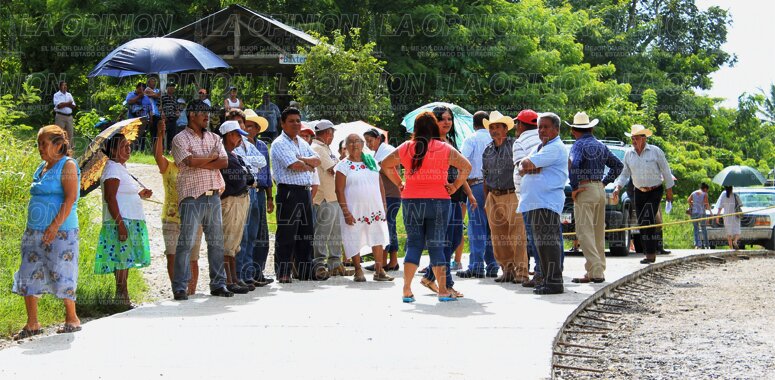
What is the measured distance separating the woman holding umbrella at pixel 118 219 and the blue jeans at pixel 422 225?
2655mm

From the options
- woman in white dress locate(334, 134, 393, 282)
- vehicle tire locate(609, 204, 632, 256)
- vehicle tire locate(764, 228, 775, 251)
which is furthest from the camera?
vehicle tire locate(764, 228, 775, 251)

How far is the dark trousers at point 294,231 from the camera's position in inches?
495

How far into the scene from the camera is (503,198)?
1259 cm

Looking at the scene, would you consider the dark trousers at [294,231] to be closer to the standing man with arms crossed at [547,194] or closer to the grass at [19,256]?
the grass at [19,256]

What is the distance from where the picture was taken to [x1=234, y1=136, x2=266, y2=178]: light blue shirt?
11.9 meters

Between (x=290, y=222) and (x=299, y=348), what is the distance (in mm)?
4755

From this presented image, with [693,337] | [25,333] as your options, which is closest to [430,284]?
[693,337]

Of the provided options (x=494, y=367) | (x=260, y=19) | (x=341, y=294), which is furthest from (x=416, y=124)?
(x=260, y=19)

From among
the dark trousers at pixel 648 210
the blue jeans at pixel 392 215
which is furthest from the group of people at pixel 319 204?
the dark trousers at pixel 648 210

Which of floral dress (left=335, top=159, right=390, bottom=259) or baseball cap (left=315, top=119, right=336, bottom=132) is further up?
baseball cap (left=315, top=119, right=336, bottom=132)

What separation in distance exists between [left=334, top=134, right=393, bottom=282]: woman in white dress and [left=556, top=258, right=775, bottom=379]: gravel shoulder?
10.8 feet

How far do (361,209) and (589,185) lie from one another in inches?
111

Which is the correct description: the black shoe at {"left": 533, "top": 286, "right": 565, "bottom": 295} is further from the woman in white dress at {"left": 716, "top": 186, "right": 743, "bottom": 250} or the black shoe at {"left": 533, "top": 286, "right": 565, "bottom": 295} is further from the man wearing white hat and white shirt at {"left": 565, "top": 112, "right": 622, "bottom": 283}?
the woman in white dress at {"left": 716, "top": 186, "right": 743, "bottom": 250}

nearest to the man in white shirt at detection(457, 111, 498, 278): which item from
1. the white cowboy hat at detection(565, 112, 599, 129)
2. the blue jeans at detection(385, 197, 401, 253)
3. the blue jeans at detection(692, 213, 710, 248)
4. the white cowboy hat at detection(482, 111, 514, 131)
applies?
the white cowboy hat at detection(482, 111, 514, 131)
